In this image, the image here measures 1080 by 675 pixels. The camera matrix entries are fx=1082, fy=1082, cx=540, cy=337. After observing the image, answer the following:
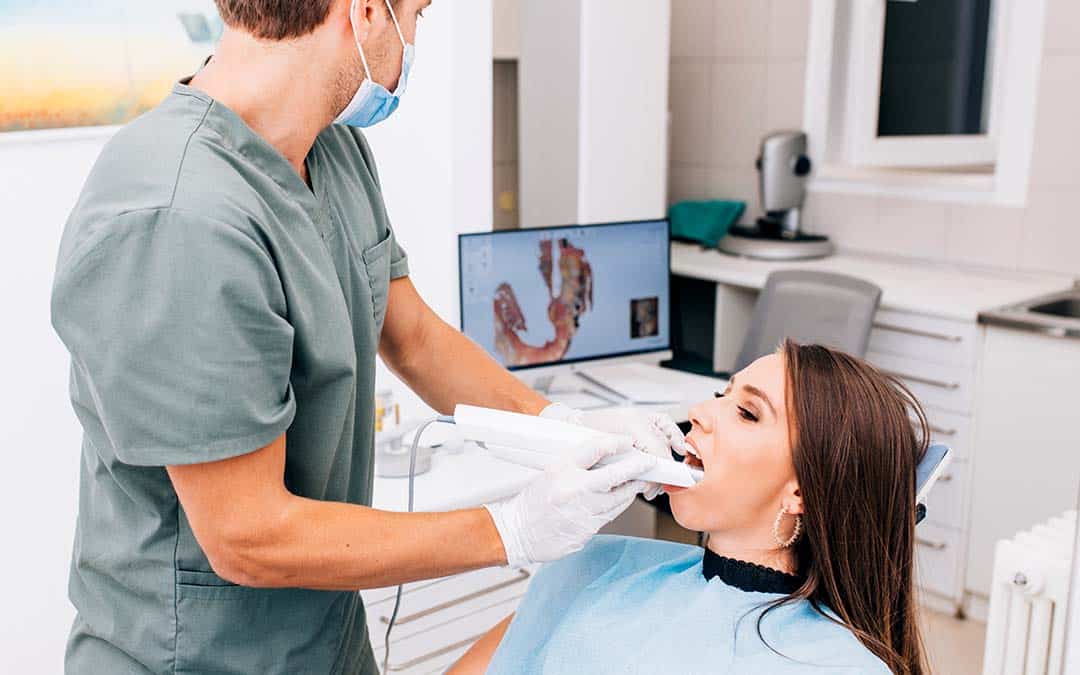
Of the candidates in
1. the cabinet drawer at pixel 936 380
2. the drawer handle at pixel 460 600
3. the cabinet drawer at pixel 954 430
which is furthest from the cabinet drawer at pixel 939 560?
the drawer handle at pixel 460 600

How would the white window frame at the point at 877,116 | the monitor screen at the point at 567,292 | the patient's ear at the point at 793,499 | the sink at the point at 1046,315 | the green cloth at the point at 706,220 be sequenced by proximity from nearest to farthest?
the patient's ear at the point at 793,499 → the monitor screen at the point at 567,292 → the sink at the point at 1046,315 → the white window frame at the point at 877,116 → the green cloth at the point at 706,220

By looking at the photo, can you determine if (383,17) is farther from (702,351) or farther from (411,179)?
(702,351)

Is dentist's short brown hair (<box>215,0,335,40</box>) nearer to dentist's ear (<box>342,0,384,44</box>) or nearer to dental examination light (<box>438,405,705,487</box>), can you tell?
dentist's ear (<box>342,0,384,44</box>)

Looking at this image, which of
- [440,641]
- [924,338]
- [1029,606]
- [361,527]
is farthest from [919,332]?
[361,527]

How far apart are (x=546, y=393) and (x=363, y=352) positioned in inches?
50.1

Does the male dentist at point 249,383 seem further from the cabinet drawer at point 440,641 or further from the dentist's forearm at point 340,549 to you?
the cabinet drawer at point 440,641

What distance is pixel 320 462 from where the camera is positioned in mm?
1168

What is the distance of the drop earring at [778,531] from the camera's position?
4.33 feet

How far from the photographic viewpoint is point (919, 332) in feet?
9.36

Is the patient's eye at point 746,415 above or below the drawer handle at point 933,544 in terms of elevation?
above

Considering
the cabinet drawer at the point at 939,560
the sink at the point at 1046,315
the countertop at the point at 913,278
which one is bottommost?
the cabinet drawer at the point at 939,560

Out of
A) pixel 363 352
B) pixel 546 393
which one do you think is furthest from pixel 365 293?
pixel 546 393

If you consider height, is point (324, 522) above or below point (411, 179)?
below

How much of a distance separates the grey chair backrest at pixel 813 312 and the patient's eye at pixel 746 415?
1369mm
